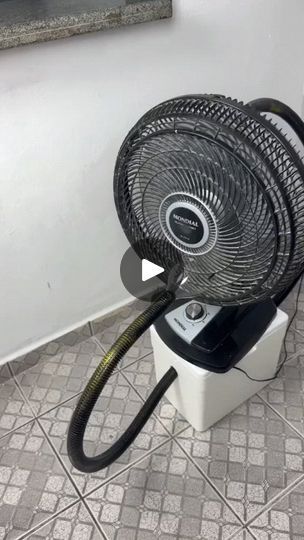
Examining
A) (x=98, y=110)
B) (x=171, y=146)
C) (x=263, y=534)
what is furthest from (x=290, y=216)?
(x=263, y=534)

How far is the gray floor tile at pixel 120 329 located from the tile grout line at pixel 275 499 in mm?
507

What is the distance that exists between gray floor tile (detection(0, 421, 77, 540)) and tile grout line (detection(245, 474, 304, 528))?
386mm

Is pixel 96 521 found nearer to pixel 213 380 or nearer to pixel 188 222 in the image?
pixel 213 380

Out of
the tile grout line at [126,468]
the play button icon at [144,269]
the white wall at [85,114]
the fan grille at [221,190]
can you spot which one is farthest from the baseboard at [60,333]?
the fan grille at [221,190]

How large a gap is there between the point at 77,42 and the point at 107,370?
0.64 metres

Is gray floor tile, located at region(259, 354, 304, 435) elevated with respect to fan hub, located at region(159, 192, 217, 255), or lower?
lower

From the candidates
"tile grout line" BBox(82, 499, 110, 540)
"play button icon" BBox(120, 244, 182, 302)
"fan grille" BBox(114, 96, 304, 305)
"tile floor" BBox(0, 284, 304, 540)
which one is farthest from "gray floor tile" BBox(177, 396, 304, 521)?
"fan grille" BBox(114, 96, 304, 305)

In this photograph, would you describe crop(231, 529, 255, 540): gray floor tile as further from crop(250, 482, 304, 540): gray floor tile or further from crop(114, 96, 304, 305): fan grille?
crop(114, 96, 304, 305): fan grille

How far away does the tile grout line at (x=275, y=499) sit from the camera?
0.97 m

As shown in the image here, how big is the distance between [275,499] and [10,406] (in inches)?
27.4

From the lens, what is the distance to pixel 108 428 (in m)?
1.16

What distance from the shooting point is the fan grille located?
1.99 feet

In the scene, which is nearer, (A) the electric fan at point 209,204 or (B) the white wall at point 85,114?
(A) the electric fan at point 209,204

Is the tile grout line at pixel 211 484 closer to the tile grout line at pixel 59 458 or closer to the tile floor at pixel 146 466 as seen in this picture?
the tile floor at pixel 146 466
